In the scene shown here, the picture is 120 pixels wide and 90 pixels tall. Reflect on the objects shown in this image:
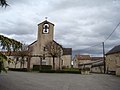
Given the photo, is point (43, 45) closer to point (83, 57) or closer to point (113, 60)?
point (113, 60)

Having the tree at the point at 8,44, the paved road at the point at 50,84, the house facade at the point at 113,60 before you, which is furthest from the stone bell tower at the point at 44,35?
the tree at the point at 8,44

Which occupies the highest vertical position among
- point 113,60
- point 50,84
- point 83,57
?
point 83,57

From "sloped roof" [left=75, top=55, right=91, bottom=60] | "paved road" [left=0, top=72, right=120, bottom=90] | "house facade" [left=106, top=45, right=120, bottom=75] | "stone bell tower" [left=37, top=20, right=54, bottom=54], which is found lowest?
"paved road" [left=0, top=72, right=120, bottom=90]

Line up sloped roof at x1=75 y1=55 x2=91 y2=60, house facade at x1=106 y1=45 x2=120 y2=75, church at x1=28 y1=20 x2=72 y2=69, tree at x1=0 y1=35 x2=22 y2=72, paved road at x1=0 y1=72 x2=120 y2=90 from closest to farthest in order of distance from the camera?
tree at x1=0 y1=35 x2=22 y2=72
paved road at x1=0 y1=72 x2=120 y2=90
house facade at x1=106 y1=45 x2=120 y2=75
church at x1=28 y1=20 x2=72 y2=69
sloped roof at x1=75 y1=55 x2=91 y2=60

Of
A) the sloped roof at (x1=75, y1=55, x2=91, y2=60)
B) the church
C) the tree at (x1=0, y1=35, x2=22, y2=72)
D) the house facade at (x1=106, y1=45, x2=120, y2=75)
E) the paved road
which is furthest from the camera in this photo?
the sloped roof at (x1=75, y1=55, x2=91, y2=60)

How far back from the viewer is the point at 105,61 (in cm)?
5084

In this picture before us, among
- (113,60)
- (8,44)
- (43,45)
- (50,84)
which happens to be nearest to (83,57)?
(43,45)

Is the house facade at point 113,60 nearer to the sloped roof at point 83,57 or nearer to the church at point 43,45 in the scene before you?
the church at point 43,45

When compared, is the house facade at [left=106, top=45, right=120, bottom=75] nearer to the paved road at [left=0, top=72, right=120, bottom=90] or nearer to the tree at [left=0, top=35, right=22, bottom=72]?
the paved road at [left=0, top=72, right=120, bottom=90]

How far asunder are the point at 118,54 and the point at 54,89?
104ft

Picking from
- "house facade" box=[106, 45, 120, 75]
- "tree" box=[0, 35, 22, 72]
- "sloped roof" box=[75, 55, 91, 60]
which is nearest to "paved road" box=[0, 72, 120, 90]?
"tree" box=[0, 35, 22, 72]

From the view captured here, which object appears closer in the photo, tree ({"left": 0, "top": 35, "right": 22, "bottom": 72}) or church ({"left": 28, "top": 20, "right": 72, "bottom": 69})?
tree ({"left": 0, "top": 35, "right": 22, "bottom": 72})

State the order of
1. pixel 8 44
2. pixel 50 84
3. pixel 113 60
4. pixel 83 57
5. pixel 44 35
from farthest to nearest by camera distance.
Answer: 1. pixel 83 57
2. pixel 44 35
3. pixel 113 60
4. pixel 50 84
5. pixel 8 44

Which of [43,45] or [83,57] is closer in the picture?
[43,45]
